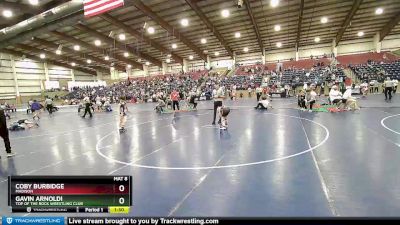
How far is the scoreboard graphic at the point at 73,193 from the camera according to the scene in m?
1.78

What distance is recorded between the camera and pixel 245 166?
18.1 ft

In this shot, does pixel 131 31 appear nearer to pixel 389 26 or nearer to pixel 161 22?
pixel 161 22

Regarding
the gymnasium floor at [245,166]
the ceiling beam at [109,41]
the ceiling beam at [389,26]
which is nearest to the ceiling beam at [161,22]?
the ceiling beam at [109,41]

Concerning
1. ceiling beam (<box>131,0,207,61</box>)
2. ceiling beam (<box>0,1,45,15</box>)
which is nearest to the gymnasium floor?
ceiling beam (<box>0,1,45,15</box>)

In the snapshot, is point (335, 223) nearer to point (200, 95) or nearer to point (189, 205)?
point (189, 205)

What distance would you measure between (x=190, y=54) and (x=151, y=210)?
44.9 metres

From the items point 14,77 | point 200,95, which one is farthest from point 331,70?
point 14,77

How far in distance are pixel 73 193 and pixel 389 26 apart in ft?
138

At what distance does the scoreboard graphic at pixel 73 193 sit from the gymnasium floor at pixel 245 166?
199 centimetres

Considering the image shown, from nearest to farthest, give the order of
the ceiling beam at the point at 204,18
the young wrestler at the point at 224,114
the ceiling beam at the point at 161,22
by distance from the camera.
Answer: the young wrestler at the point at 224,114, the ceiling beam at the point at 161,22, the ceiling beam at the point at 204,18

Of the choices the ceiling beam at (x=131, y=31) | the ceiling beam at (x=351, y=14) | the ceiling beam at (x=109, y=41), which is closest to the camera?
the ceiling beam at (x=351, y=14)

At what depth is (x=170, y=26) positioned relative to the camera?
31.2m

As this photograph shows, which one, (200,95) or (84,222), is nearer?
(84,222)

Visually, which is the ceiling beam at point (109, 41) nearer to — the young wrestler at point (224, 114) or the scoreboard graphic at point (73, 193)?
the young wrestler at point (224, 114)
